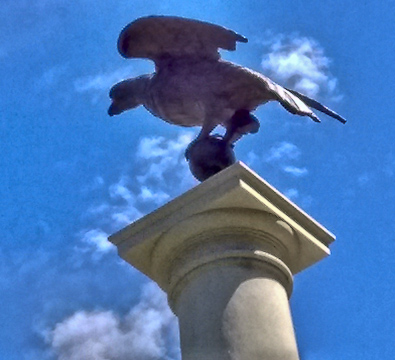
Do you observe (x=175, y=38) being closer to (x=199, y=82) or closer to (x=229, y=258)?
(x=199, y=82)

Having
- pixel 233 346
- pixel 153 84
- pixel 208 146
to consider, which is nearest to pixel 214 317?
pixel 233 346

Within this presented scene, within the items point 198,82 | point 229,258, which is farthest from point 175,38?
point 229,258

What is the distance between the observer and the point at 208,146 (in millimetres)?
6102

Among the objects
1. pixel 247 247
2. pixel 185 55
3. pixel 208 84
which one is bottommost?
pixel 247 247

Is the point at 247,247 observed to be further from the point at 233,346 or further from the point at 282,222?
the point at 233,346

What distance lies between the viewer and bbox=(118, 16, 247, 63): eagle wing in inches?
248

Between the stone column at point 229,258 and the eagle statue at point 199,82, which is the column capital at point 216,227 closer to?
the stone column at point 229,258

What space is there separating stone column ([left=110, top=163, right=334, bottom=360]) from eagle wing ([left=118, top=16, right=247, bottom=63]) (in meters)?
1.43

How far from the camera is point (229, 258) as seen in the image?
5.22m

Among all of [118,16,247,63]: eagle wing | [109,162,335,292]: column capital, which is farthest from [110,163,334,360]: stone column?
[118,16,247,63]: eagle wing

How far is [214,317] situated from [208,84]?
1967 mm

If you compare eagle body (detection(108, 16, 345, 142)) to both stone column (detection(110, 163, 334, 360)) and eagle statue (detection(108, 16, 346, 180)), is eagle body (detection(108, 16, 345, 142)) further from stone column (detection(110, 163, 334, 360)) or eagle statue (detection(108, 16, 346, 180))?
stone column (detection(110, 163, 334, 360))

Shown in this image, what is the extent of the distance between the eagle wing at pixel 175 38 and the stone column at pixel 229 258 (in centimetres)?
143

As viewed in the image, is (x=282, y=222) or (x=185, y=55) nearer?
(x=282, y=222)
